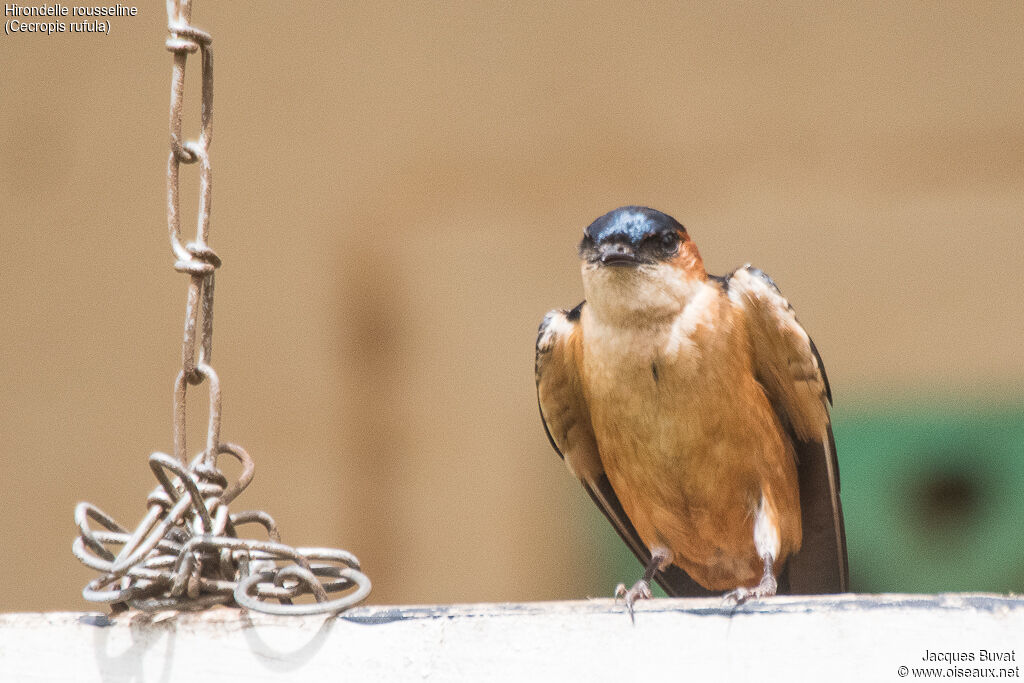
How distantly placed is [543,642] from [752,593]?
47 cm

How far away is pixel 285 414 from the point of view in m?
3.63

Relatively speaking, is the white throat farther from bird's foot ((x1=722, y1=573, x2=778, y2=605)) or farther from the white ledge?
A: the white ledge

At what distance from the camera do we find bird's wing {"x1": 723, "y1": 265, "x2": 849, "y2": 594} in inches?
92.7

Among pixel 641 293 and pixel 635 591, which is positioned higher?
pixel 641 293

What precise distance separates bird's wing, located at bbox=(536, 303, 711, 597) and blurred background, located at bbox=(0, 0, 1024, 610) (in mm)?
990

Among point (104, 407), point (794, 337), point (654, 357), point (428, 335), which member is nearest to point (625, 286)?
point (654, 357)

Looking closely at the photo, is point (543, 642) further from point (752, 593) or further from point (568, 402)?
point (568, 402)

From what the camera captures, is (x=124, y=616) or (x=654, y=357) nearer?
(x=124, y=616)

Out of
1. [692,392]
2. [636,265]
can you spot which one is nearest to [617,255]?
[636,265]

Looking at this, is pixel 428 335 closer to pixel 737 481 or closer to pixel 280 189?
pixel 280 189

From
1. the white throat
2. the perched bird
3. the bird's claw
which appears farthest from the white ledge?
the white throat

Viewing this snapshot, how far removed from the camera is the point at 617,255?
2318 millimetres

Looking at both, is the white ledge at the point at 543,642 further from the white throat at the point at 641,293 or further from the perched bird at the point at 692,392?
the white throat at the point at 641,293

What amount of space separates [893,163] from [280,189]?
5.62 feet
